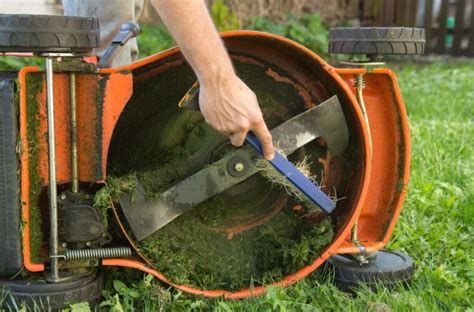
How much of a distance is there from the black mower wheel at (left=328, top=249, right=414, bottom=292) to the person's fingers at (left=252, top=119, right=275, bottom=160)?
0.54m

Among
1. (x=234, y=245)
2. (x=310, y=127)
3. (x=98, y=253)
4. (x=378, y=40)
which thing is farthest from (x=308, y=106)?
(x=98, y=253)

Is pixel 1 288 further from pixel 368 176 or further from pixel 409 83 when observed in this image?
pixel 409 83

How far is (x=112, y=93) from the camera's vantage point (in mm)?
2066

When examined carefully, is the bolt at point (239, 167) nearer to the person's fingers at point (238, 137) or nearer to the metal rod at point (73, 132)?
the person's fingers at point (238, 137)

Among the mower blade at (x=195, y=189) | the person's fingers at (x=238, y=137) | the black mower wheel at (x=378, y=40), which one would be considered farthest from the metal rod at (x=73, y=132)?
the black mower wheel at (x=378, y=40)

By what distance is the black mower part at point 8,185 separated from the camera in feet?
6.56

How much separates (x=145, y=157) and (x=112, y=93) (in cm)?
38

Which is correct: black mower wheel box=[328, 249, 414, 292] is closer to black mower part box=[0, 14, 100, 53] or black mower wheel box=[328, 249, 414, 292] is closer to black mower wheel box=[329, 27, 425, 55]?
black mower wheel box=[329, 27, 425, 55]

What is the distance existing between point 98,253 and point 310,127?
0.75 meters

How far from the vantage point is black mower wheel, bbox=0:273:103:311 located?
2070 millimetres

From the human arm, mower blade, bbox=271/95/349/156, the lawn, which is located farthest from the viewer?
mower blade, bbox=271/95/349/156

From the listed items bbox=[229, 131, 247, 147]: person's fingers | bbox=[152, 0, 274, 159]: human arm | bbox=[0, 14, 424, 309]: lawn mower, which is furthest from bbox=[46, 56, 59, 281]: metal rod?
bbox=[229, 131, 247, 147]: person's fingers

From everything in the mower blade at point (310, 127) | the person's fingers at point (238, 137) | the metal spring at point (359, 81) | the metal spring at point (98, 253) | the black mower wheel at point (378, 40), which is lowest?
the metal spring at point (98, 253)

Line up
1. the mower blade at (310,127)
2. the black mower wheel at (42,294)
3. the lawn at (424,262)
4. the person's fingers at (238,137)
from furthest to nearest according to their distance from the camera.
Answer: the mower blade at (310,127)
the lawn at (424,262)
the black mower wheel at (42,294)
the person's fingers at (238,137)
